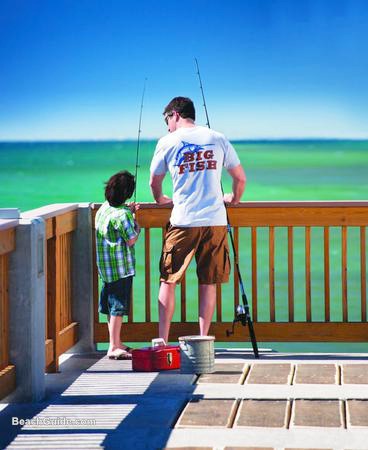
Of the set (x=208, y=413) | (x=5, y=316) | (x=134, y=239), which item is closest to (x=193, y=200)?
(x=134, y=239)

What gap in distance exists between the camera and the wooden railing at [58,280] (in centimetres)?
619

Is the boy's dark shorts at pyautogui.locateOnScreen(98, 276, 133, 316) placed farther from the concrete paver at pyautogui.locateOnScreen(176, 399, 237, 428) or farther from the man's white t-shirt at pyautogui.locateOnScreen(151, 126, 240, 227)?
the concrete paver at pyautogui.locateOnScreen(176, 399, 237, 428)

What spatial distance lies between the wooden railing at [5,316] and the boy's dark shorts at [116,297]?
1.16 m

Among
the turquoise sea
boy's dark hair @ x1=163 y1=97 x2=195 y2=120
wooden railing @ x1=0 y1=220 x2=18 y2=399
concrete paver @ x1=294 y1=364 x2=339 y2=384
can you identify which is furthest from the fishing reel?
the turquoise sea

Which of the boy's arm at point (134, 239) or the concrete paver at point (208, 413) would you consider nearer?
the concrete paver at point (208, 413)

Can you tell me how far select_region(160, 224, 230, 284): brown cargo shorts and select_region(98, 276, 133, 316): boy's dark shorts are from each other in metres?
0.21

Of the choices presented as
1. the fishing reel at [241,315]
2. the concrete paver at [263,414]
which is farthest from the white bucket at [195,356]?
the concrete paver at [263,414]

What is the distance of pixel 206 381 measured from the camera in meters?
5.87

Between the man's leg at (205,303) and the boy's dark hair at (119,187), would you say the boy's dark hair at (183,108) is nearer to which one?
the boy's dark hair at (119,187)

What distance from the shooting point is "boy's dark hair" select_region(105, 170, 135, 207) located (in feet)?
21.1

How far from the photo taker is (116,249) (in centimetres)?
650

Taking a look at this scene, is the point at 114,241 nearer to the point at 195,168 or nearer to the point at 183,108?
the point at 195,168

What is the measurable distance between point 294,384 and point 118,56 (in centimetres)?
4798

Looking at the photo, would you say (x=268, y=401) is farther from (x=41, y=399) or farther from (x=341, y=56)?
(x=341, y=56)
